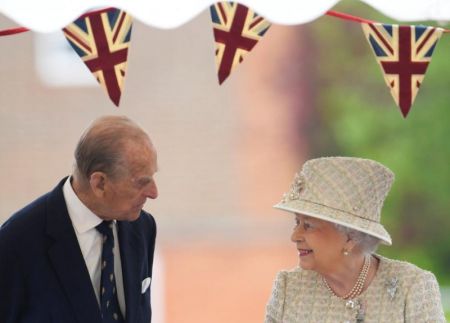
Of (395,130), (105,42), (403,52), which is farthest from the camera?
(395,130)

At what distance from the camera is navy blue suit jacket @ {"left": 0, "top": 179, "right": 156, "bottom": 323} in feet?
9.60

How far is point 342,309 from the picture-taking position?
10.0 ft

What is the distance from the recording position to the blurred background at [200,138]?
10.7m

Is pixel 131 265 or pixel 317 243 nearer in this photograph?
pixel 317 243

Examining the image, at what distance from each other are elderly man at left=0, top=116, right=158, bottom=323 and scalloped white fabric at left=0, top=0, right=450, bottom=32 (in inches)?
13.5

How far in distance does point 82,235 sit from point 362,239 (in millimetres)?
892

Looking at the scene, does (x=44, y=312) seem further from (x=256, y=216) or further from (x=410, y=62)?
(x=256, y=216)

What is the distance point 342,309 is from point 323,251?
0.24 m

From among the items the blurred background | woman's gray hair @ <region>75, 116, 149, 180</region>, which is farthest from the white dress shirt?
the blurred background

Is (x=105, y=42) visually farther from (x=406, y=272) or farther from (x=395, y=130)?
(x=395, y=130)

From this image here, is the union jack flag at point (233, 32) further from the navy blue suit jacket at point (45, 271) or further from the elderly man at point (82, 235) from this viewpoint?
the navy blue suit jacket at point (45, 271)

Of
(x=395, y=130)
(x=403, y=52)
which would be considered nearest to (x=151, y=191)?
(x=403, y=52)

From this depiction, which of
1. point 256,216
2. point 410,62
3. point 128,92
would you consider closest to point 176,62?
point 128,92

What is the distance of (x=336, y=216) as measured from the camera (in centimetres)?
292
